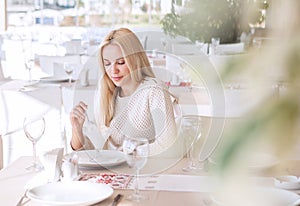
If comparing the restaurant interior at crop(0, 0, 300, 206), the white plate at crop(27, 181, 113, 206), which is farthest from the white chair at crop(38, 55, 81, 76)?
the white plate at crop(27, 181, 113, 206)

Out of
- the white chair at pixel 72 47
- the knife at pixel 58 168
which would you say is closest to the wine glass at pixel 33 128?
the knife at pixel 58 168

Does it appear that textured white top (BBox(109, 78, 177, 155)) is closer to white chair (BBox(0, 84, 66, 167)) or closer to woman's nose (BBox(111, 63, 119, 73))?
woman's nose (BBox(111, 63, 119, 73))

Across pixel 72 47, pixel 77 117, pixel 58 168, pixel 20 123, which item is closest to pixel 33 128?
pixel 77 117

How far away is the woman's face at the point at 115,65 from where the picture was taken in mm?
2213

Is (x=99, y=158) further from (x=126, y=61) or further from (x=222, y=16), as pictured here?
(x=222, y=16)

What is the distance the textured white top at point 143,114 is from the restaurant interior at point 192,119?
6 centimetres

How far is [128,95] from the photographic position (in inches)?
87.7

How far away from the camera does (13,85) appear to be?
3.59 metres

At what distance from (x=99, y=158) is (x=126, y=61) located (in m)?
0.53

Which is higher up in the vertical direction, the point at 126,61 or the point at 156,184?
the point at 126,61

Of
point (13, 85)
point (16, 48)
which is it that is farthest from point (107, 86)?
point (16, 48)

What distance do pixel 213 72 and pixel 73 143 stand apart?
6.30 ft

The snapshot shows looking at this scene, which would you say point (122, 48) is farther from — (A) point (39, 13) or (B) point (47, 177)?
(A) point (39, 13)

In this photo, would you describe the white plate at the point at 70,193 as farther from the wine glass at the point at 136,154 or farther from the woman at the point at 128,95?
the woman at the point at 128,95
